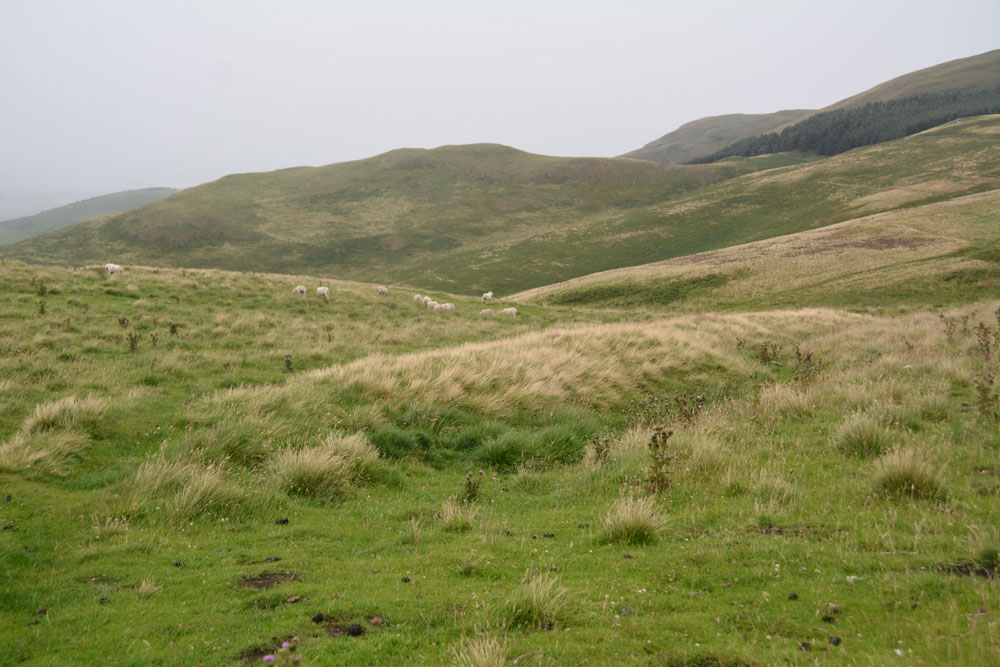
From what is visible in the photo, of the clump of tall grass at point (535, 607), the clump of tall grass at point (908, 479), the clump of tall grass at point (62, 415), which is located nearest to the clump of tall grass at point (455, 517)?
the clump of tall grass at point (535, 607)

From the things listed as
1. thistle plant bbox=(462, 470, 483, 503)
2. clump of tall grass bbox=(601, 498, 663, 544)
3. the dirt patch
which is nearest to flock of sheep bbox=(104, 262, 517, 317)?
thistle plant bbox=(462, 470, 483, 503)

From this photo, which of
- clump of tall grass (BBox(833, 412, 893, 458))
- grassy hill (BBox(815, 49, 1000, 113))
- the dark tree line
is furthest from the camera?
grassy hill (BBox(815, 49, 1000, 113))

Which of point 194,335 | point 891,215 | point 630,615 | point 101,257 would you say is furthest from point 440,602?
point 101,257

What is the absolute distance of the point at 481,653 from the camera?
9.87ft

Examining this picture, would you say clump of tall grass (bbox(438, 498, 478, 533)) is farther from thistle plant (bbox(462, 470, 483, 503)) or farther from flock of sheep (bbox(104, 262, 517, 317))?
flock of sheep (bbox(104, 262, 517, 317))

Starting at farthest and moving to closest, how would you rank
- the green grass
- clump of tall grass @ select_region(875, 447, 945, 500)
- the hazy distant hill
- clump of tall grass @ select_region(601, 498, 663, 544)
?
the hazy distant hill < the green grass < clump of tall grass @ select_region(875, 447, 945, 500) < clump of tall grass @ select_region(601, 498, 663, 544)

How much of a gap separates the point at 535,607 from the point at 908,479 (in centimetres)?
434

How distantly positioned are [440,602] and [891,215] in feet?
240

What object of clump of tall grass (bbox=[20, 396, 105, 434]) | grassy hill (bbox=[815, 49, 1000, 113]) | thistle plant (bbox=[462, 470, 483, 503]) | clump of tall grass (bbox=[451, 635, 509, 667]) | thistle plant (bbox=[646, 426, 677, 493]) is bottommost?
thistle plant (bbox=[462, 470, 483, 503])

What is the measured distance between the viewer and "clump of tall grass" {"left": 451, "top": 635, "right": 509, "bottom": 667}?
2.95 metres

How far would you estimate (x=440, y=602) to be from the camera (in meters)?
3.89

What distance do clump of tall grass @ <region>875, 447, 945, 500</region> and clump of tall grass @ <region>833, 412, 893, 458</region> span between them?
3.53 ft

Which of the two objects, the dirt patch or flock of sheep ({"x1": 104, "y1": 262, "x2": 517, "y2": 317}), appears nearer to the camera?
the dirt patch

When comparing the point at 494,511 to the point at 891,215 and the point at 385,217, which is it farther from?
the point at 385,217
